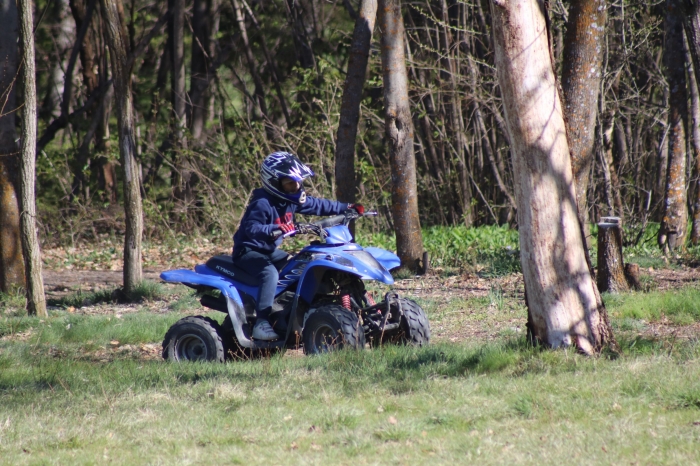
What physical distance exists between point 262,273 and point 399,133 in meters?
5.51

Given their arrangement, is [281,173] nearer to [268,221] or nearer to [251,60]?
[268,221]

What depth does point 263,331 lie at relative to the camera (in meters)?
7.21

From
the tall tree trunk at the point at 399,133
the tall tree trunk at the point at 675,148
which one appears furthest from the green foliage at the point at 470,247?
the tall tree trunk at the point at 675,148

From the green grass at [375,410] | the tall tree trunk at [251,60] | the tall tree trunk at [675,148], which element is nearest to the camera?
the green grass at [375,410]

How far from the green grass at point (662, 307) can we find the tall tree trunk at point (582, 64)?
1.41 metres

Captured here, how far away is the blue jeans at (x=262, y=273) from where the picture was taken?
718 centimetres

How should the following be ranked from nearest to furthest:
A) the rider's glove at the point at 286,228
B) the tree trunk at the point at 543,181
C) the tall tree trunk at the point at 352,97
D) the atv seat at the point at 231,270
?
the tree trunk at the point at 543,181 → the rider's glove at the point at 286,228 → the atv seat at the point at 231,270 → the tall tree trunk at the point at 352,97

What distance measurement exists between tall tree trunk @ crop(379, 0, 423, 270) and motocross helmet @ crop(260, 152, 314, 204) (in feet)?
16.5

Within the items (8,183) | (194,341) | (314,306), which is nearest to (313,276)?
(314,306)

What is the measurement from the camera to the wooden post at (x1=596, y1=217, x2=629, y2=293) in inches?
367

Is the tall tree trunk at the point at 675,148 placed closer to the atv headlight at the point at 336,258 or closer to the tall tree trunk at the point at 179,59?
the atv headlight at the point at 336,258

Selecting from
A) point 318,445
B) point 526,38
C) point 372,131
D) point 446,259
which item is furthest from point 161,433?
point 372,131

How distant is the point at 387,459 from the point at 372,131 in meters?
15.1

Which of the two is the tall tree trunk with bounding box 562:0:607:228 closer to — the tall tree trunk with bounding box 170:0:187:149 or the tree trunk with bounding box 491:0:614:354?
the tree trunk with bounding box 491:0:614:354
